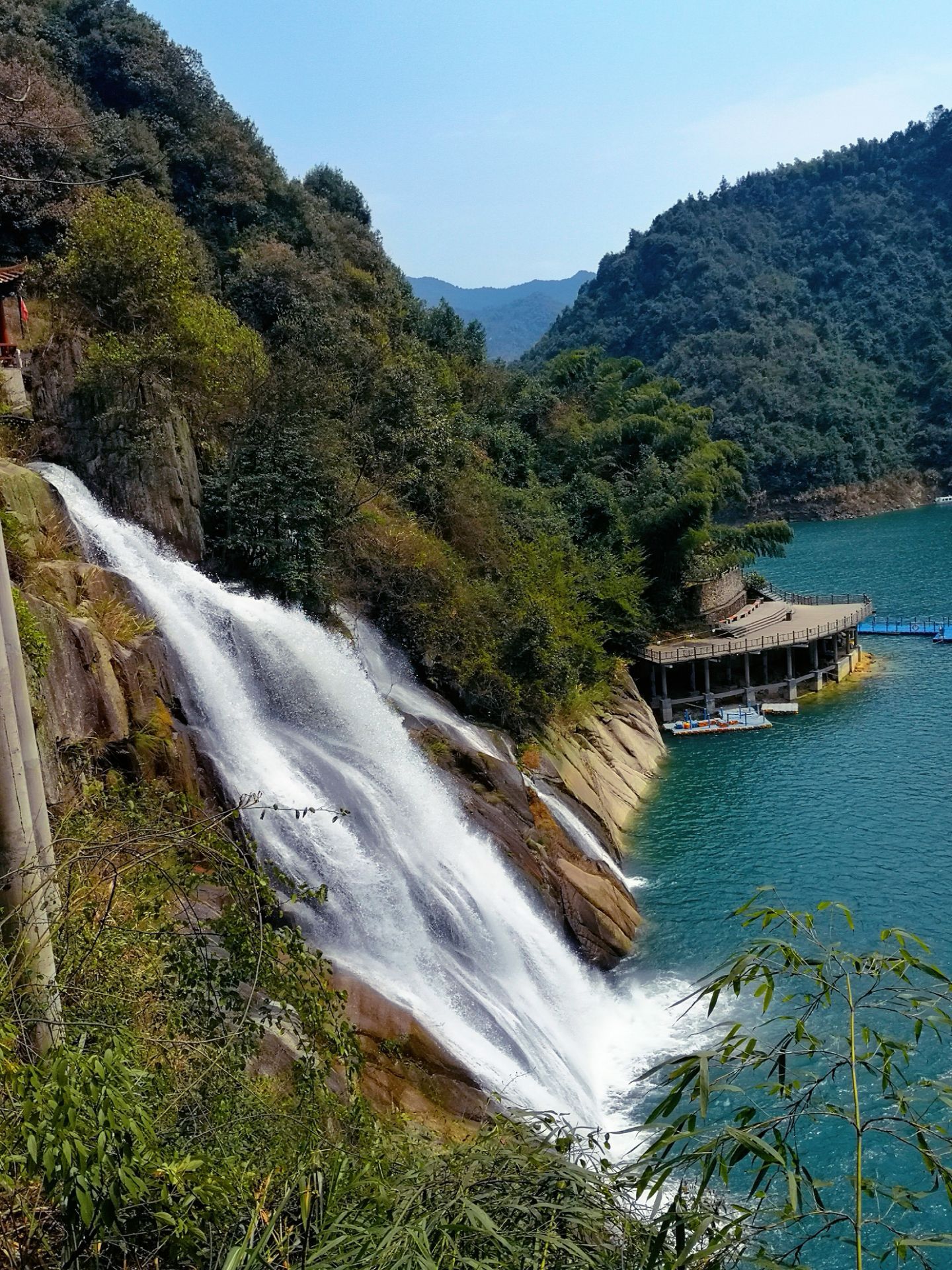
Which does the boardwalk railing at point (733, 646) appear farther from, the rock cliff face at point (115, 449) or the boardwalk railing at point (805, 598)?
the rock cliff face at point (115, 449)

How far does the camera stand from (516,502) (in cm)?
3353

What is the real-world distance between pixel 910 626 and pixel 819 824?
24662mm

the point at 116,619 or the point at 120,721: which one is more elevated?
the point at 116,619

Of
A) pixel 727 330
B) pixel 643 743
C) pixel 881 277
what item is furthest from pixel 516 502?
pixel 881 277

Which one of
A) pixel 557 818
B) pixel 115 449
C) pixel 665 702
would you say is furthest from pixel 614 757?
pixel 115 449

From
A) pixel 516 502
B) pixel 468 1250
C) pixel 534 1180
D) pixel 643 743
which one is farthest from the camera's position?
pixel 516 502

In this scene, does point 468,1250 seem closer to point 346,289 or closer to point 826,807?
point 826,807

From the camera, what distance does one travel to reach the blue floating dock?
4425 cm

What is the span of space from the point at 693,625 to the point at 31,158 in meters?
26.7

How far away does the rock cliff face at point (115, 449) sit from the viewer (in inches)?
772

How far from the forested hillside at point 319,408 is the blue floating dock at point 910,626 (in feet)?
19.6

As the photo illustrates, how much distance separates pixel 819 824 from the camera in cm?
2430

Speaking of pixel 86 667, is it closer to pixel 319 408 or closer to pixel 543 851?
pixel 543 851

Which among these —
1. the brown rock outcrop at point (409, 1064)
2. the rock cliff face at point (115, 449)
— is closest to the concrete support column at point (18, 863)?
the brown rock outcrop at point (409, 1064)
